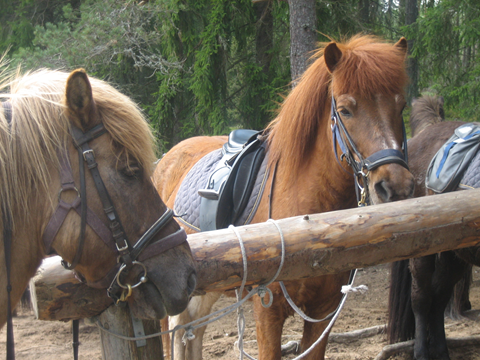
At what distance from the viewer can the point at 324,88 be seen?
250cm

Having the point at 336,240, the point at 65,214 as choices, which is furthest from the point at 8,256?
the point at 336,240

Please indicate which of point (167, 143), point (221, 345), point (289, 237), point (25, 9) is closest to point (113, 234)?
point (289, 237)

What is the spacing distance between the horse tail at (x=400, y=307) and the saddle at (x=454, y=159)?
42.1 inches

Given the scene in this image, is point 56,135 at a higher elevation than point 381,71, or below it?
below

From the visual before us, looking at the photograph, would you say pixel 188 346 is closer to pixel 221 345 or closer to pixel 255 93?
pixel 221 345

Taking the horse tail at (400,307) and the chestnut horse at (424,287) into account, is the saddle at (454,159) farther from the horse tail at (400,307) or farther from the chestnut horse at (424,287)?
the horse tail at (400,307)

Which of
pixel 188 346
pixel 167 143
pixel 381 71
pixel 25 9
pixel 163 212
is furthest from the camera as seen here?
pixel 25 9

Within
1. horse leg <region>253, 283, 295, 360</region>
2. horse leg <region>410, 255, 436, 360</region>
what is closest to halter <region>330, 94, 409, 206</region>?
horse leg <region>253, 283, 295, 360</region>

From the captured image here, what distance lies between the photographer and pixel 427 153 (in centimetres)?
400

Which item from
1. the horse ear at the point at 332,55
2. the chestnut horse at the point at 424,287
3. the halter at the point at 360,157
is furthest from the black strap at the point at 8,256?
the chestnut horse at the point at 424,287

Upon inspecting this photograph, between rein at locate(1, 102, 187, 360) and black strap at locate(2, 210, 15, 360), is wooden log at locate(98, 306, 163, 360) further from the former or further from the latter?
black strap at locate(2, 210, 15, 360)

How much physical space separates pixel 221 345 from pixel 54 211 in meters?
3.49

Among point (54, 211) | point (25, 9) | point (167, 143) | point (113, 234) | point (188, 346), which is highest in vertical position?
point (25, 9)

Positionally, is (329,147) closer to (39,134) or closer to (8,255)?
(39,134)
